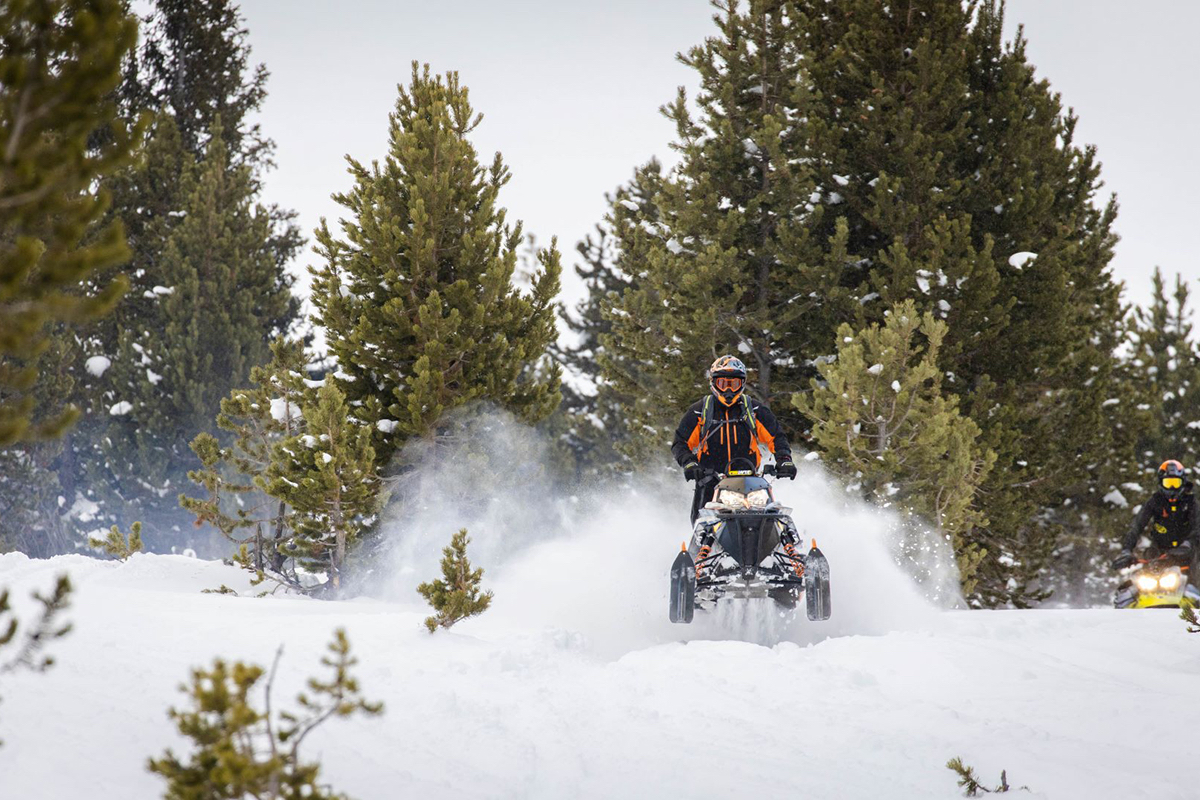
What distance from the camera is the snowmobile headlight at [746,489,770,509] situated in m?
8.59

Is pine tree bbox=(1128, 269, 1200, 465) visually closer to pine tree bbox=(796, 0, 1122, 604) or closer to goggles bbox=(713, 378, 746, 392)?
pine tree bbox=(796, 0, 1122, 604)

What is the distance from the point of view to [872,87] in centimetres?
1914

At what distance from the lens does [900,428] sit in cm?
1337

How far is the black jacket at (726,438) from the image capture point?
31.9 ft

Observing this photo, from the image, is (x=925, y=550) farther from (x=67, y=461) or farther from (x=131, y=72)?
(x=131, y=72)

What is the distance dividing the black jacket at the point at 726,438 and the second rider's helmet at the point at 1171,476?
23.2 feet

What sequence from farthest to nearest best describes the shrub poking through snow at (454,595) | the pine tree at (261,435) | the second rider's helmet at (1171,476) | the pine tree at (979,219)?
the pine tree at (979,219) → the second rider's helmet at (1171,476) → the pine tree at (261,435) → the shrub poking through snow at (454,595)

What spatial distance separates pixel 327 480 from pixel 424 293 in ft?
11.7

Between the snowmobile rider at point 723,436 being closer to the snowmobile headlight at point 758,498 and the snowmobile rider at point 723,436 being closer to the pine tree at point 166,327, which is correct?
the snowmobile headlight at point 758,498

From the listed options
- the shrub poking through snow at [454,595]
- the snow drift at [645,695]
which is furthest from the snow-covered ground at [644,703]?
the shrub poking through snow at [454,595]

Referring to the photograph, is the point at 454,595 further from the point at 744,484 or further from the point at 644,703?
the point at 744,484

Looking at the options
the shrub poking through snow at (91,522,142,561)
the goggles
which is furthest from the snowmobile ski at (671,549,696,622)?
the shrub poking through snow at (91,522,142,561)

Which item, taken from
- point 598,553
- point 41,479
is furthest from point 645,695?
point 41,479

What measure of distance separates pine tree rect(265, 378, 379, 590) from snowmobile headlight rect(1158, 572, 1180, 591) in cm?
1038
